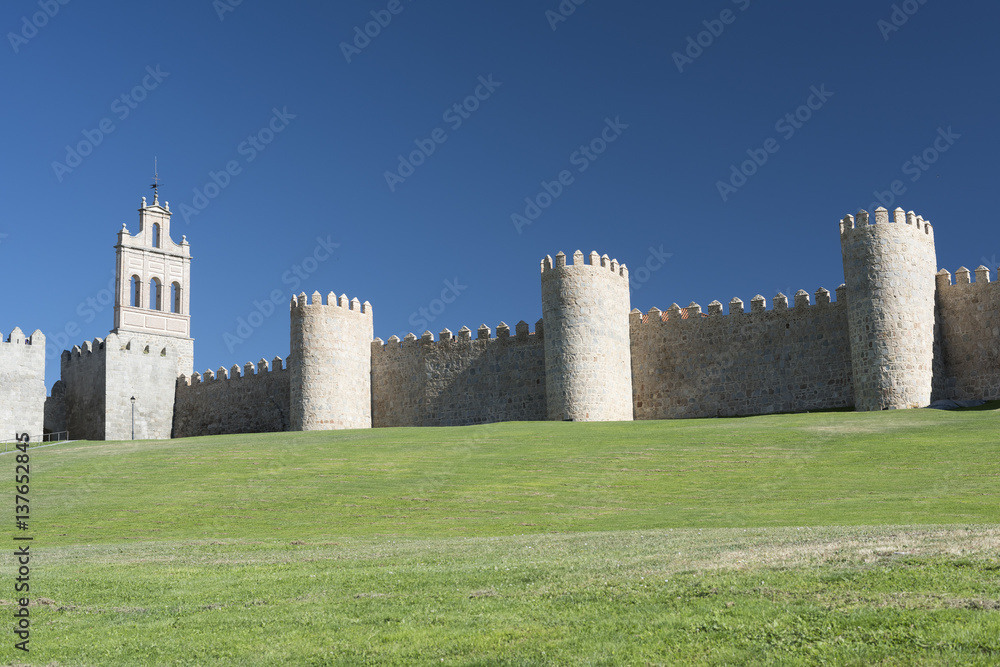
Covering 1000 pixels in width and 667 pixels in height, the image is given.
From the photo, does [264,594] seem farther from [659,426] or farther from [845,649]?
[659,426]

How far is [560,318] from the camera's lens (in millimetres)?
37938

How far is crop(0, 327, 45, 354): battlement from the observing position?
153 ft

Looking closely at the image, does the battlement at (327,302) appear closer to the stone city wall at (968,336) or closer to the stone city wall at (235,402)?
the stone city wall at (235,402)

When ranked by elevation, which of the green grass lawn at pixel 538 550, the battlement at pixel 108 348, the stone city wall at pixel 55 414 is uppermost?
the battlement at pixel 108 348

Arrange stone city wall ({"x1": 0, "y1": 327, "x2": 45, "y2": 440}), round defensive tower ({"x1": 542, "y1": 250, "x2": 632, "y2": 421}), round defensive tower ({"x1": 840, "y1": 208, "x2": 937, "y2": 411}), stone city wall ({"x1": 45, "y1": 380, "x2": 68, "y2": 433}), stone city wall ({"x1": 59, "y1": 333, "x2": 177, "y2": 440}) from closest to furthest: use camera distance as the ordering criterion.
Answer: round defensive tower ({"x1": 840, "y1": 208, "x2": 937, "y2": 411}) → round defensive tower ({"x1": 542, "y1": 250, "x2": 632, "y2": 421}) → stone city wall ({"x1": 0, "y1": 327, "x2": 45, "y2": 440}) → stone city wall ({"x1": 59, "y1": 333, "x2": 177, "y2": 440}) → stone city wall ({"x1": 45, "y1": 380, "x2": 68, "y2": 433})

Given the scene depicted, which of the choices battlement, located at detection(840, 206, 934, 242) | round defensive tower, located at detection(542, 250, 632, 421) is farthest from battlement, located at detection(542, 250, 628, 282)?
battlement, located at detection(840, 206, 934, 242)

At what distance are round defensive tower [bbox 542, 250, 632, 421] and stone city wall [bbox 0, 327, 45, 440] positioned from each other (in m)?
23.7

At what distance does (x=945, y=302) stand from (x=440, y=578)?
2805 centimetres

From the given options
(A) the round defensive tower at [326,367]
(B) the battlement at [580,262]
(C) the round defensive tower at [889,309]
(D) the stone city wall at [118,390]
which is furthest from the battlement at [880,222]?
(D) the stone city wall at [118,390]

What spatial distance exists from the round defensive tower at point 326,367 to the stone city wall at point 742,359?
1182cm

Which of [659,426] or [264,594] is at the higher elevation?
[659,426]

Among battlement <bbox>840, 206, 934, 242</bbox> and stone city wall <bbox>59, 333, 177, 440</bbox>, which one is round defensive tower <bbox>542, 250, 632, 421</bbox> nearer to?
battlement <bbox>840, 206, 934, 242</bbox>

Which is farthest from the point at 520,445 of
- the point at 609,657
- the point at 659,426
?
the point at 609,657

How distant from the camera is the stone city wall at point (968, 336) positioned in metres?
32.8
